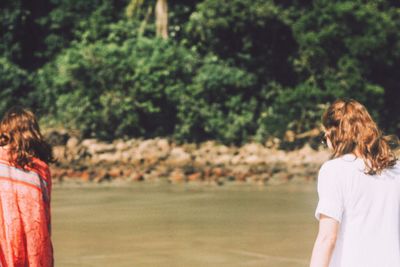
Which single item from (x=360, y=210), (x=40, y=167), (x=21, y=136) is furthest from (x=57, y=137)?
Answer: (x=360, y=210)

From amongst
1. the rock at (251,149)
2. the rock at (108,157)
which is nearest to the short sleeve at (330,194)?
the rock at (108,157)

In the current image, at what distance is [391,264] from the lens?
3.85 m

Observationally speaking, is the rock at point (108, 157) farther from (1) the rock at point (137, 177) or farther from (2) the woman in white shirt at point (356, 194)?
(2) the woman in white shirt at point (356, 194)

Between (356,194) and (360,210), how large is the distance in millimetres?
67

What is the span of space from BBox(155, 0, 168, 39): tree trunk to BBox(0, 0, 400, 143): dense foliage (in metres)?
0.27

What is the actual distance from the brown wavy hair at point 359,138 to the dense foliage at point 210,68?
66.3 feet

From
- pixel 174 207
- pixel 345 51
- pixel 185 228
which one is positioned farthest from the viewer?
pixel 345 51

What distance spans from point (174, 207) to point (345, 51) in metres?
11.5

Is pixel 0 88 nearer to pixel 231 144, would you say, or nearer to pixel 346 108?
pixel 231 144

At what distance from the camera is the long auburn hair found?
454 centimetres

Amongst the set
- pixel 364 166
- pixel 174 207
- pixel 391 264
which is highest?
pixel 364 166

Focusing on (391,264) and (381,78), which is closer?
(391,264)

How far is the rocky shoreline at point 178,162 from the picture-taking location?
65.2 feet

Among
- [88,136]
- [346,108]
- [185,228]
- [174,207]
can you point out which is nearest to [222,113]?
[88,136]
